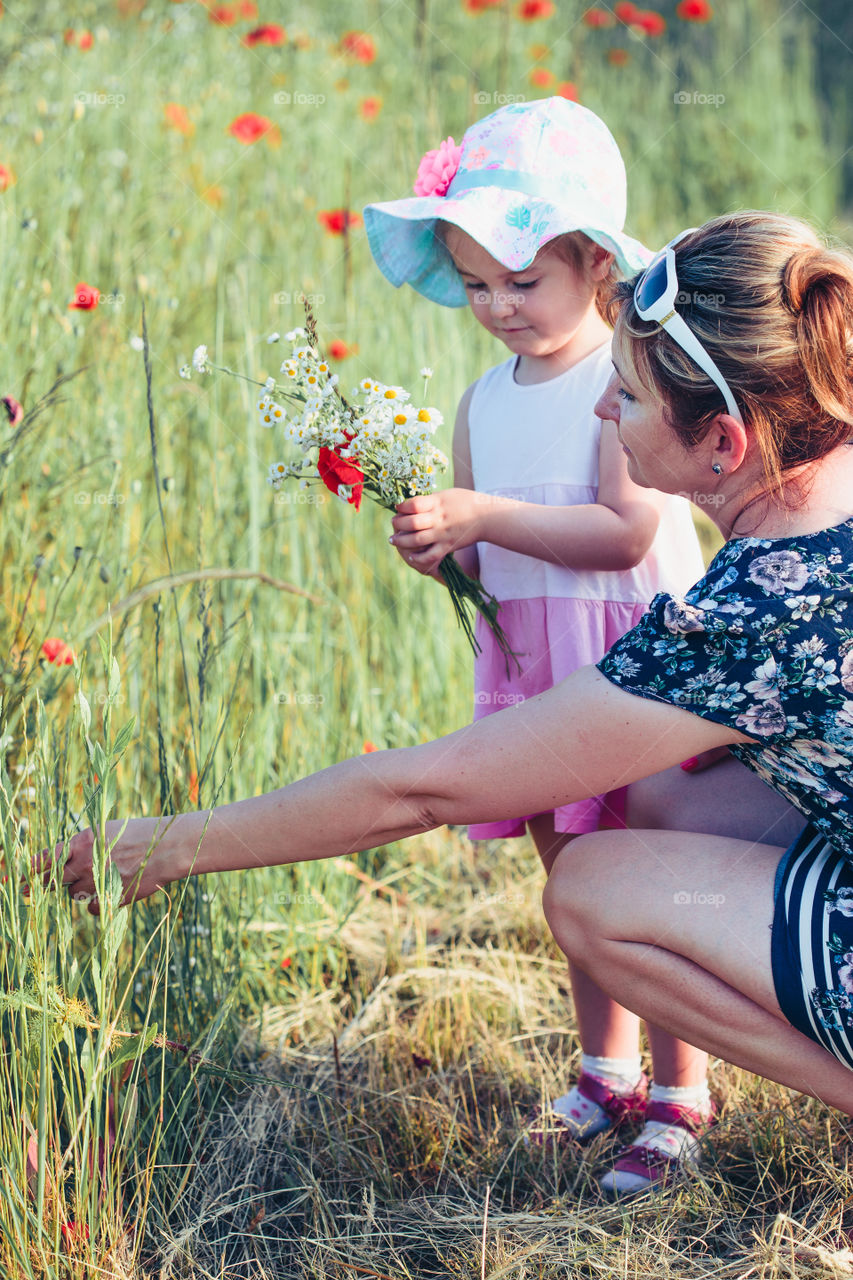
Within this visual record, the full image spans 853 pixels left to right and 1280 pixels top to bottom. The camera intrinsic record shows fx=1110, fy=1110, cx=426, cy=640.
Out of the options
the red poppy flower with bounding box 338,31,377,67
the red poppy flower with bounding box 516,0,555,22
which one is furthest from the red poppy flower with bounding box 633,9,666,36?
the red poppy flower with bounding box 338,31,377,67

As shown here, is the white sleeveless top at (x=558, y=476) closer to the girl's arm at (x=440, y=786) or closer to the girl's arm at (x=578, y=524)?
the girl's arm at (x=578, y=524)

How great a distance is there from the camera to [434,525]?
1.40 metres

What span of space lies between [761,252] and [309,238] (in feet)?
7.61

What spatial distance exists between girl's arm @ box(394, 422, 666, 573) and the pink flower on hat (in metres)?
0.44

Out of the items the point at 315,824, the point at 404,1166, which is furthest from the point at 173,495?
the point at 404,1166

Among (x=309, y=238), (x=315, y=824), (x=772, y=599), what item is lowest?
(x=315, y=824)

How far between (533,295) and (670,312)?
351 millimetres

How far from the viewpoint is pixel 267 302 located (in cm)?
290

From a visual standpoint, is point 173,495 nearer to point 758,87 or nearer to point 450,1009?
point 450,1009

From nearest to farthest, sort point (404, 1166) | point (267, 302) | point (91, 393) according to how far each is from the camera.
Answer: point (404, 1166) < point (91, 393) < point (267, 302)

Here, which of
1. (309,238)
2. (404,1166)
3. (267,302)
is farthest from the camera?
(309,238)

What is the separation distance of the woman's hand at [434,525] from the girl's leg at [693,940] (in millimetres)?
421

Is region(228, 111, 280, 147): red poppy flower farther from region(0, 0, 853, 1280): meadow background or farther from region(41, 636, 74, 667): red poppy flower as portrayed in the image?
region(41, 636, 74, 667): red poppy flower

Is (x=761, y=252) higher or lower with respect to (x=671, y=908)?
higher
